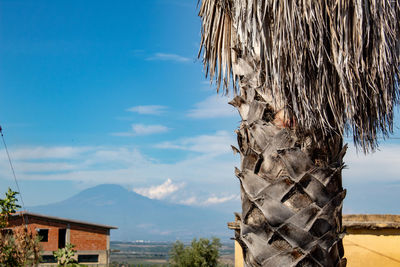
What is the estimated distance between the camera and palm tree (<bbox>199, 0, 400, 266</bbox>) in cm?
390

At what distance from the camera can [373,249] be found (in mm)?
9508

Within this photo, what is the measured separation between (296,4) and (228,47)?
4.46ft

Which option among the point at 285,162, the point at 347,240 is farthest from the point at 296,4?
the point at 347,240

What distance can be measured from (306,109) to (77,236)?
127 ft

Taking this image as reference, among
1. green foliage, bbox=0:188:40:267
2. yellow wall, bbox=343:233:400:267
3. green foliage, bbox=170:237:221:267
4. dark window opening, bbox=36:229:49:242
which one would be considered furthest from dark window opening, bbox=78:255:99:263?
yellow wall, bbox=343:233:400:267

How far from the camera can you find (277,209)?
397cm

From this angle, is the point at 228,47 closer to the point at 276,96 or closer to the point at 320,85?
the point at 276,96

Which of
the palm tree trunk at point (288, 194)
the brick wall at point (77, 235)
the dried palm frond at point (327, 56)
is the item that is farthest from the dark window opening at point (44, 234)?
the dried palm frond at point (327, 56)

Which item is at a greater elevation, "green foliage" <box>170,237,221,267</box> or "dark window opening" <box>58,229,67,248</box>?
"dark window opening" <box>58,229,67,248</box>

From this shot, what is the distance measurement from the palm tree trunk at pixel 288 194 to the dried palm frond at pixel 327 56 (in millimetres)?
192

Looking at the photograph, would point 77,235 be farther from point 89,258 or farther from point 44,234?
point 44,234

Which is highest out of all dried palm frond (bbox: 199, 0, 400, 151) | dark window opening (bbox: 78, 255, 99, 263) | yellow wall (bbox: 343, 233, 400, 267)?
dried palm frond (bbox: 199, 0, 400, 151)

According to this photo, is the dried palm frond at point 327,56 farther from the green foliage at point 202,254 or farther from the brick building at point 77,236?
the brick building at point 77,236

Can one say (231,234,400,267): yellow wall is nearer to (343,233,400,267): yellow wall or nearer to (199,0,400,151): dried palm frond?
(343,233,400,267): yellow wall
